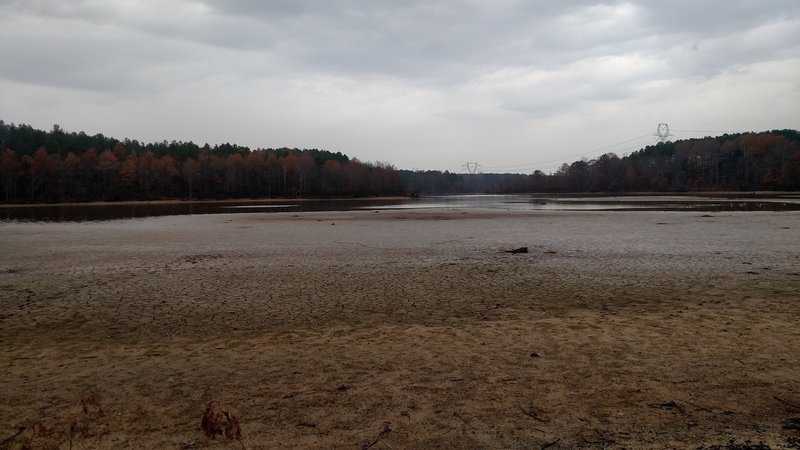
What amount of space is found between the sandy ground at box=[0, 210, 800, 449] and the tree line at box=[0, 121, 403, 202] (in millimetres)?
114721

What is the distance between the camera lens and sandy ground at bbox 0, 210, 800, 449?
5.27 meters

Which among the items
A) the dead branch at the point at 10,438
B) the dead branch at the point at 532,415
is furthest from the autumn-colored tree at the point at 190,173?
the dead branch at the point at 532,415

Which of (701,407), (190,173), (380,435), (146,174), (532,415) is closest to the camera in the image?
(380,435)

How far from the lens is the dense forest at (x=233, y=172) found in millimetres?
111938

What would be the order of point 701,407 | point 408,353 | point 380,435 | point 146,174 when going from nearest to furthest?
point 380,435
point 701,407
point 408,353
point 146,174

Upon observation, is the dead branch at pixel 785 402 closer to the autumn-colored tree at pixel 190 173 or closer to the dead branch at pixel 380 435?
the dead branch at pixel 380 435

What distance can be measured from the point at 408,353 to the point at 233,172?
465 feet

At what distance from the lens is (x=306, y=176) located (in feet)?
504

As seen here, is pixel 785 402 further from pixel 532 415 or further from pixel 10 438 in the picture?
pixel 10 438

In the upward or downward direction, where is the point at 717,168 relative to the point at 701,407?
upward

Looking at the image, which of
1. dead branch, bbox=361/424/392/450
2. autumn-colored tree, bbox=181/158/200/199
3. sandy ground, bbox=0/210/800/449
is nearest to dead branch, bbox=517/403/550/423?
sandy ground, bbox=0/210/800/449

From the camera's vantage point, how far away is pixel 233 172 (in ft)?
457

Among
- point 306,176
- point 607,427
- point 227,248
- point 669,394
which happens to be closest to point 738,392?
point 669,394

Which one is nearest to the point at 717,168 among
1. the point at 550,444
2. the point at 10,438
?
the point at 550,444
